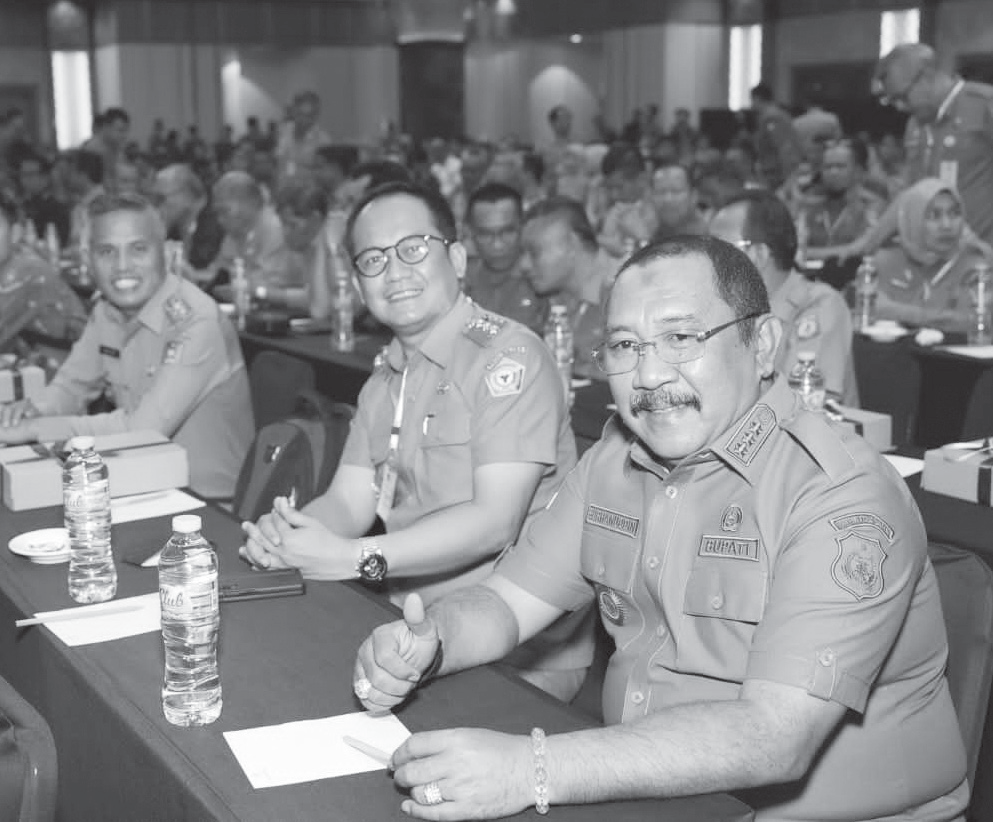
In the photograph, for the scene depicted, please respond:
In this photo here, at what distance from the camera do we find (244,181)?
688 cm

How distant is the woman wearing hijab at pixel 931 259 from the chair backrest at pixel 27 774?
4.42 m

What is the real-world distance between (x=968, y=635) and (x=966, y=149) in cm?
524

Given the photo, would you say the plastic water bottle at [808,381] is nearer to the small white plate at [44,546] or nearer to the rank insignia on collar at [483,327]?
the rank insignia on collar at [483,327]

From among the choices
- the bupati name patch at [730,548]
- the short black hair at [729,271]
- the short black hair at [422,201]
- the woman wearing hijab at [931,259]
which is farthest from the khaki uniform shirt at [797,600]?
the woman wearing hijab at [931,259]

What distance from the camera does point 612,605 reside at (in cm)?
180

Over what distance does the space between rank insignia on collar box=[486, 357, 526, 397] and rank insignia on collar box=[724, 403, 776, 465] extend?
2.57 feet

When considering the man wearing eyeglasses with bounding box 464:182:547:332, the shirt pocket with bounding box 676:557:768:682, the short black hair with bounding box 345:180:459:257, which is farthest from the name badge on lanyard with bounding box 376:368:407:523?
the man wearing eyeglasses with bounding box 464:182:547:332

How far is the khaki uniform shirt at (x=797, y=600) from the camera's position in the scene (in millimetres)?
1460

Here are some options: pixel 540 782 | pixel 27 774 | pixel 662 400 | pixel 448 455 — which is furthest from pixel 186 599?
pixel 448 455

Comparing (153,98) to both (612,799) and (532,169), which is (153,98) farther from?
(612,799)

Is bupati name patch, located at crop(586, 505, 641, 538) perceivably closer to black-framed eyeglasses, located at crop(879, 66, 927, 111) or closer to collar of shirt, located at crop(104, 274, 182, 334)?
collar of shirt, located at crop(104, 274, 182, 334)

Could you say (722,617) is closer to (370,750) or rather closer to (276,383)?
(370,750)

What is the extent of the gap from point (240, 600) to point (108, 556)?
0.27 metres

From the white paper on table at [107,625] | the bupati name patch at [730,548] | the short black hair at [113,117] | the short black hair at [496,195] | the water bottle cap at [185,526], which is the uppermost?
the short black hair at [113,117]
